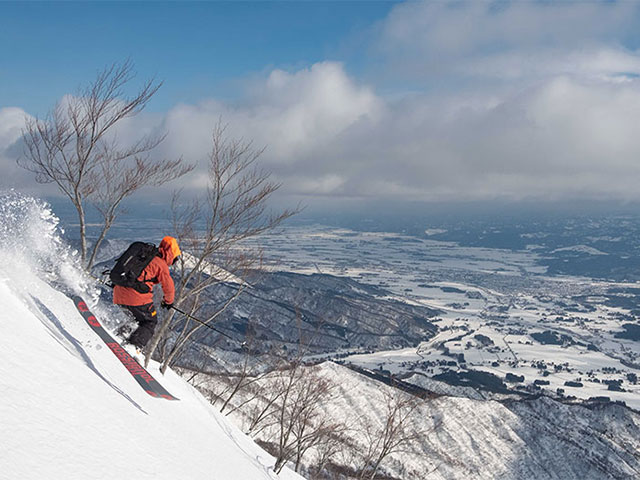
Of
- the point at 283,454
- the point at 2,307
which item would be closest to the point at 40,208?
the point at 2,307

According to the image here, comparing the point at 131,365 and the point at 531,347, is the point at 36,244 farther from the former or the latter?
the point at 531,347

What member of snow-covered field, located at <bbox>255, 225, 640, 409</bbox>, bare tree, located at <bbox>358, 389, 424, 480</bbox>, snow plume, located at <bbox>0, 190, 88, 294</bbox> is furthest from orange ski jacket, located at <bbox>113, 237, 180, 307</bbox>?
snow-covered field, located at <bbox>255, 225, 640, 409</bbox>

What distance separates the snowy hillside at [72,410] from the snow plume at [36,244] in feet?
0.26

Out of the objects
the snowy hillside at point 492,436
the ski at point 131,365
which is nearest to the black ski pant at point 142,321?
the ski at point 131,365

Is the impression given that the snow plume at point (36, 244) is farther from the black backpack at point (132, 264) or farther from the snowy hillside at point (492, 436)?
the snowy hillside at point (492, 436)

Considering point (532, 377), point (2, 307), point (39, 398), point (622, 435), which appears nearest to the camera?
point (39, 398)

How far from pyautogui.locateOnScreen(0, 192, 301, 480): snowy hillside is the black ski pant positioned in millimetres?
1029

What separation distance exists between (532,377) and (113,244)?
506 ft

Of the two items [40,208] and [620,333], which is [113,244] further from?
[620,333]

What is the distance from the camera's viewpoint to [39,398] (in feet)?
13.6

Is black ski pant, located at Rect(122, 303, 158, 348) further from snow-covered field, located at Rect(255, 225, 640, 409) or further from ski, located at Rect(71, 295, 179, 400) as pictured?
snow-covered field, located at Rect(255, 225, 640, 409)

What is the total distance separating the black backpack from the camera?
809 cm

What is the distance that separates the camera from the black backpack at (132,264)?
8094 millimetres

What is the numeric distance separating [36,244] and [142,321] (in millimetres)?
3987
